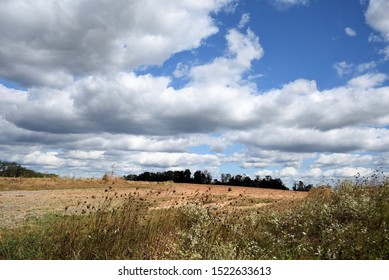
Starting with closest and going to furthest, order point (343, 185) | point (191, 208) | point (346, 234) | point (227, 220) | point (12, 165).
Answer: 1. point (346, 234)
2. point (227, 220)
3. point (191, 208)
4. point (343, 185)
5. point (12, 165)

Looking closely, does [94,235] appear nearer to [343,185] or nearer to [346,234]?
[346,234]

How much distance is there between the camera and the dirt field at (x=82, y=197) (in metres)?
14.3

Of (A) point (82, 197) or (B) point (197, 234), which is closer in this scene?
(B) point (197, 234)

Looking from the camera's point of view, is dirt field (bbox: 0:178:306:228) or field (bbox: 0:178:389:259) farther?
dirt field (bbox: 0:178:306:228)

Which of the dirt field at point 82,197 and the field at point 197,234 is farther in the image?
Result: the dirt field at point 82,197

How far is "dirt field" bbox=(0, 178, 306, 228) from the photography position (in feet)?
46.9

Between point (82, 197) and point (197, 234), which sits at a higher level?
point (82, 197)

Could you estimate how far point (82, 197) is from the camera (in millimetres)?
20766

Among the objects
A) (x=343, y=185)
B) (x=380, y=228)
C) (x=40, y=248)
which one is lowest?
(x=40, y=248)

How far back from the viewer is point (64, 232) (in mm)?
9266

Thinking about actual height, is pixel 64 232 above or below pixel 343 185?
below
